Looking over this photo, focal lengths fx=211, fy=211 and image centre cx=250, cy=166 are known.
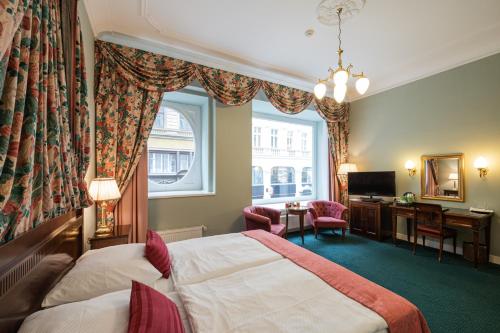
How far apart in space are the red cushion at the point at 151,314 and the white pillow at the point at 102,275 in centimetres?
33

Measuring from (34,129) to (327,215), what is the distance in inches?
168

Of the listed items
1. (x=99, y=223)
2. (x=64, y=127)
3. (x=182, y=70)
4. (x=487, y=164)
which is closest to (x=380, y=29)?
(x=487, y=164)

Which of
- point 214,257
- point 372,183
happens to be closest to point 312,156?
point 372,183

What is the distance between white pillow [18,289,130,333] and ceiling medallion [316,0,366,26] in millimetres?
2854

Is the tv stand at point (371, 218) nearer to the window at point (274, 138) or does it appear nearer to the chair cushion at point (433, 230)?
the chair cushion at point (433, 230)

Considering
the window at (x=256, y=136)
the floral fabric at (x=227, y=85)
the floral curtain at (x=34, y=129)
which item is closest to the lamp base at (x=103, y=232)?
the floral curtain at (x=34, y=129)

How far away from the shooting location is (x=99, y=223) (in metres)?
2.42

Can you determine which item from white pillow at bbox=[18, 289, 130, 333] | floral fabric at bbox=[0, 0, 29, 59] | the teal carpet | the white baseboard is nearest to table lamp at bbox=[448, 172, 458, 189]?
the white baseboard

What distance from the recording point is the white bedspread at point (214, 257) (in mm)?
1485

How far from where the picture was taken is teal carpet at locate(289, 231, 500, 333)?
1834 millimetres

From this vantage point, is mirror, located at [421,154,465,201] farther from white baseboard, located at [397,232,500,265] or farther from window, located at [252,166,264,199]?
window, located at [252,166,264,199]

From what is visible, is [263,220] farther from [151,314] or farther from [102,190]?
[151,314]

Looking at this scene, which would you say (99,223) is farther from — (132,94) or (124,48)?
(124,48)

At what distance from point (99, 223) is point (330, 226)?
346 cm
